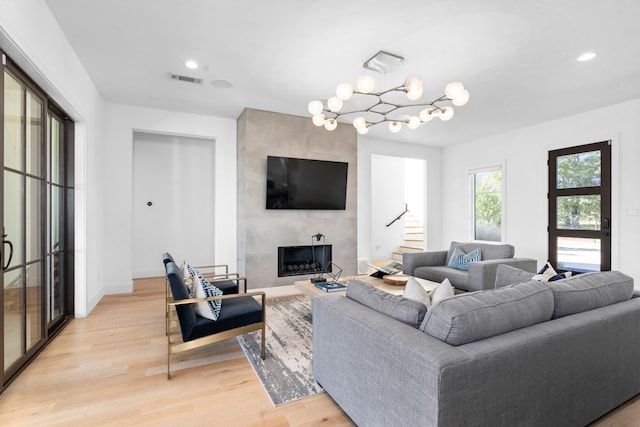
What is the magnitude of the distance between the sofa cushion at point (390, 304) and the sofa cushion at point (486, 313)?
6 centimetres

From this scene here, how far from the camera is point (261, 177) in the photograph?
471cm

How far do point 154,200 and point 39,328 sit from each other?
10.8ft

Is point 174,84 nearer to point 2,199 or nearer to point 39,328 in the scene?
point 2,199

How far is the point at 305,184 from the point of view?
4.97m

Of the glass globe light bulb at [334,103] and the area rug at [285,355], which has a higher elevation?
the glass globe light bulb at [334,103]

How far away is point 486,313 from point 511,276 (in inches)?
50.3

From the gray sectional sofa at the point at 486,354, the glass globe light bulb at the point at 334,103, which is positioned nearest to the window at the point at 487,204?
the gray sectional sofa at the point at 486,354

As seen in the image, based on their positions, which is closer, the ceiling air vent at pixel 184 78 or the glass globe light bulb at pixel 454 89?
the glass globe light bulb at pixel 454 89

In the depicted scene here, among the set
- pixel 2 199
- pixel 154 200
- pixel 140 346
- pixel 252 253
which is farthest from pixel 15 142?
pixel 154 200

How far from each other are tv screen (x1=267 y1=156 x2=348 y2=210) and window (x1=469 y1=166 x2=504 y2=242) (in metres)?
3.02

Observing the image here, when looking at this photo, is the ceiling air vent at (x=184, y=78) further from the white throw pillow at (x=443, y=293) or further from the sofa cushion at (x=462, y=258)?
the sofa cushion at (x=462, y=258)

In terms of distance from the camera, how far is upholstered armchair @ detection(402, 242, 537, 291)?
3.92 metres

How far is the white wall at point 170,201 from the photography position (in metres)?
5.64

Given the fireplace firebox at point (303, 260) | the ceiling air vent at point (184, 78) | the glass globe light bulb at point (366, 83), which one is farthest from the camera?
the fireplace firebox at point (303, 260)
